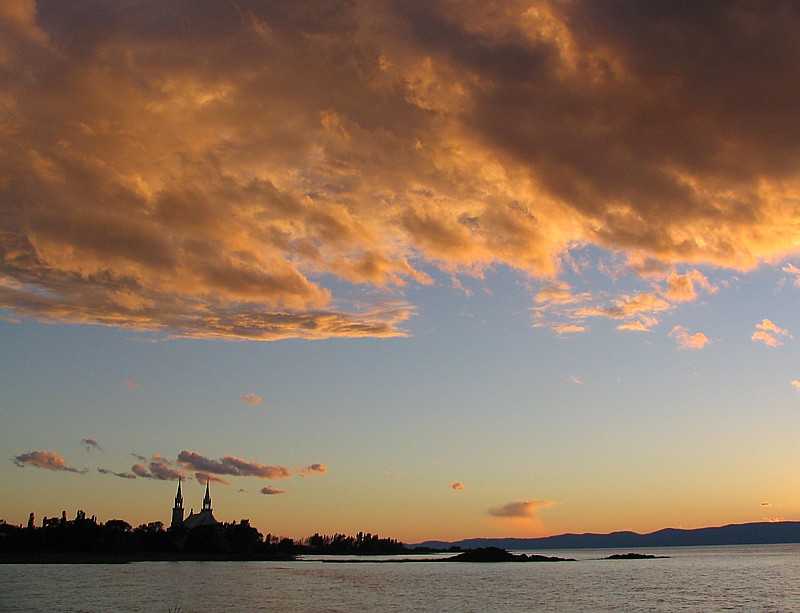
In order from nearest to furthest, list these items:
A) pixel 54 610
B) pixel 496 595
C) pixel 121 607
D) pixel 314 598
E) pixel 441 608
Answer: pixel 54 610 → pixel 121 607 → pixel 441 608 → pixel 314 598 → pixel 496 595

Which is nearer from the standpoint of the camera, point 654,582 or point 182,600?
point 182,600

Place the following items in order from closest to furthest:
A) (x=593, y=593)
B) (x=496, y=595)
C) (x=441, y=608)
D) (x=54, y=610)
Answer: (x=54, y=610), (x=441, y=608), (x=496, y=595), (x=593, y=593)

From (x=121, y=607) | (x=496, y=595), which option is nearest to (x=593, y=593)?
(x=496, y=595)

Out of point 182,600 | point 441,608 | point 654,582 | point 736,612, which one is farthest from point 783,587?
point 182,600

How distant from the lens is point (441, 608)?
9325 cm

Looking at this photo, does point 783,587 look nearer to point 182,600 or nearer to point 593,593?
point 593,593

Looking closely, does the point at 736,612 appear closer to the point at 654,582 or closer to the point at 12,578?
the point at 654,582

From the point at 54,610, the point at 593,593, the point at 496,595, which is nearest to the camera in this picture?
the point at 54,610

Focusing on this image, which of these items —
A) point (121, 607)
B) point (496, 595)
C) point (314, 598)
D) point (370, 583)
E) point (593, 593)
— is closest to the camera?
point (121, 607)

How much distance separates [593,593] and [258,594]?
2169 inches

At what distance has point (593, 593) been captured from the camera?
123 m

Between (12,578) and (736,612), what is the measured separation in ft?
380

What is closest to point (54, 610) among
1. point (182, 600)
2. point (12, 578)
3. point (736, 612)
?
point (182, 600)

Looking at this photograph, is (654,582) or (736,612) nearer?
(736,612)
